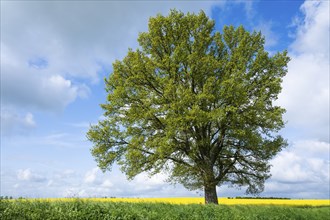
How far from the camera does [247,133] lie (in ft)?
90.9

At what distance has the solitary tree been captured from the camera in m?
27.6

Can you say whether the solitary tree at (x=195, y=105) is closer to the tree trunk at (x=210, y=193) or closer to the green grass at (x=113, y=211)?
the tree trunk at (x=210, y=193)

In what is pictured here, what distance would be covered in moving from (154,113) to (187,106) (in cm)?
278

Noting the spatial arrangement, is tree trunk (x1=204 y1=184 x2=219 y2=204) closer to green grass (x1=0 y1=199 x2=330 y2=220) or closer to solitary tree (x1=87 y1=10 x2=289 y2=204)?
solitary tree (x1=87 y1=10 x2=289 y2=204)

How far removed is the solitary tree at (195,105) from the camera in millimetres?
27625

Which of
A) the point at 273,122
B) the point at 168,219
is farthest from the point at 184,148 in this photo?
the point at 168,219

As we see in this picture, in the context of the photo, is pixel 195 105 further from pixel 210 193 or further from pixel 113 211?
pixel 113 211

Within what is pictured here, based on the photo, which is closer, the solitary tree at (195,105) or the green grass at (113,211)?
the green grass at (113,211)

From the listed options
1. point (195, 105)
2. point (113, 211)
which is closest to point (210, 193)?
point (195, 105)

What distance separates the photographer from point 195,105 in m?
26.8

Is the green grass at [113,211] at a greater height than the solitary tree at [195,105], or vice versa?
the solitary tree at [195,105]

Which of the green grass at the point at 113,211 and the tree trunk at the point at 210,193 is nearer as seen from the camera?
the green grass at the point at 113,211

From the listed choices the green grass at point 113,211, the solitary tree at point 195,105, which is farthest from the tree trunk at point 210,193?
the green grass at point 113,211

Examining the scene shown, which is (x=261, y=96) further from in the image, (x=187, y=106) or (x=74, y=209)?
(x=74, y=209)
